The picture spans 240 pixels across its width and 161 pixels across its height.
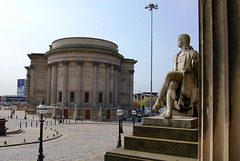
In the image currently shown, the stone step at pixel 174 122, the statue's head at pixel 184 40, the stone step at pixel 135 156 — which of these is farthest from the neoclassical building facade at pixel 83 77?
the stone step at pixel 135 156

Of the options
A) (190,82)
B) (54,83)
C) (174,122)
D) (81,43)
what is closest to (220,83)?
(174,122)

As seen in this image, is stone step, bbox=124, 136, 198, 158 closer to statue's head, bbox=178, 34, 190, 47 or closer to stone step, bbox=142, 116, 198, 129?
stone step, bbox=142, 116, 198, 129

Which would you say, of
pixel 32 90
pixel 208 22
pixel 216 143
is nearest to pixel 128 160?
pixel 216 143

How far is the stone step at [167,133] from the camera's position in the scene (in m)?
5.92

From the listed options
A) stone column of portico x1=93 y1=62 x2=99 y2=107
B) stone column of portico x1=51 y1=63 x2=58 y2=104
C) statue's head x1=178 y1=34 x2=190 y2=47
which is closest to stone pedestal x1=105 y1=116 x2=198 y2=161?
statue's head x1=178 y1=34 x2=190 y2=47

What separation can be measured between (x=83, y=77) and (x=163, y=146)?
4589 cm

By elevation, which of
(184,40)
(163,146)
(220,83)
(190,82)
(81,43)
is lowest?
(163,146)

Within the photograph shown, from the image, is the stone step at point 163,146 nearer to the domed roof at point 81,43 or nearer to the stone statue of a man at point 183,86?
the stone statue of a man at point 183,86

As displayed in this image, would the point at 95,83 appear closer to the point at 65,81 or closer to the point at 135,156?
the point at 65,81

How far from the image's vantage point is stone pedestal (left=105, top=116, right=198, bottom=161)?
18.8 ft

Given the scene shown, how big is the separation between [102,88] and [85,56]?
339 inches

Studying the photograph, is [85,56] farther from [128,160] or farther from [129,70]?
[128,160]

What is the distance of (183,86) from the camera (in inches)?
273

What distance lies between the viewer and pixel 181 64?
7477 millimetres
